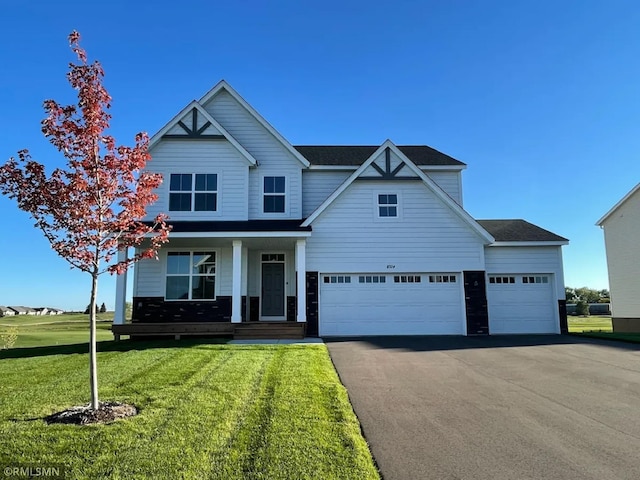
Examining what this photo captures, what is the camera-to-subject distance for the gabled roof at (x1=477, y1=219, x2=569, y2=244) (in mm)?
17234

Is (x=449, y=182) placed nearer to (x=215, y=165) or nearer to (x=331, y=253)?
(x=331, y=253)

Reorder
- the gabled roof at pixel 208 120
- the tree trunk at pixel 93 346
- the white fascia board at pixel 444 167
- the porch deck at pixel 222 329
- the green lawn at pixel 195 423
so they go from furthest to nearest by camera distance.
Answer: the white fascia board at pixel 444 167
the gabled roof at pixel 208 120
the porch deck at pixel 222 329
the tree trunk at pixel 93 346
the green lawn at pixel 195 423

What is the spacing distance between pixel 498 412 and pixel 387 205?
11328mm

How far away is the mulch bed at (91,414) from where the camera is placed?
554 cm

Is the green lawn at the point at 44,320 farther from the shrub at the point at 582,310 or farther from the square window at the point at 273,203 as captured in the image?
the shrub at the point at 582,310

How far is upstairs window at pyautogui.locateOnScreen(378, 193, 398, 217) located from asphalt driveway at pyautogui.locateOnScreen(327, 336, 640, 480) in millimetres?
6505

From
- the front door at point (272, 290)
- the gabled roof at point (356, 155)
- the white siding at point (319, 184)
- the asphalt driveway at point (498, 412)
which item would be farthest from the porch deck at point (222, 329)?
the gabled roof at point (356, 155)

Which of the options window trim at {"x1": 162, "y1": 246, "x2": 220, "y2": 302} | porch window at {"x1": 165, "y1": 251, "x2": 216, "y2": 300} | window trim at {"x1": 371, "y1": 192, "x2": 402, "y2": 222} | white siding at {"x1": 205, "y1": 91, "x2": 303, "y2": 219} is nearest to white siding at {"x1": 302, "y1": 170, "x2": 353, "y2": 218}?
white siding at {"x1": 205, "y1": 91, "x2": 303, "y2": 219}

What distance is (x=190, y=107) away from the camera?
55.4ft

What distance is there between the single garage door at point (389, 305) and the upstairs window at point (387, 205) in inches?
92.9

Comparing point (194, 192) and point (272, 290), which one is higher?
point (194, 192)

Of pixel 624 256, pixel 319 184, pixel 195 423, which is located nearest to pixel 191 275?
pixel 319 184

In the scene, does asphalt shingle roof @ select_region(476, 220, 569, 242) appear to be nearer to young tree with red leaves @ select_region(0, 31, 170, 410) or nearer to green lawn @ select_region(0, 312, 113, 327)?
young tree with red leaves @ select_region(0, 31, 170, 410)

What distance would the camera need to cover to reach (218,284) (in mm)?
16375
